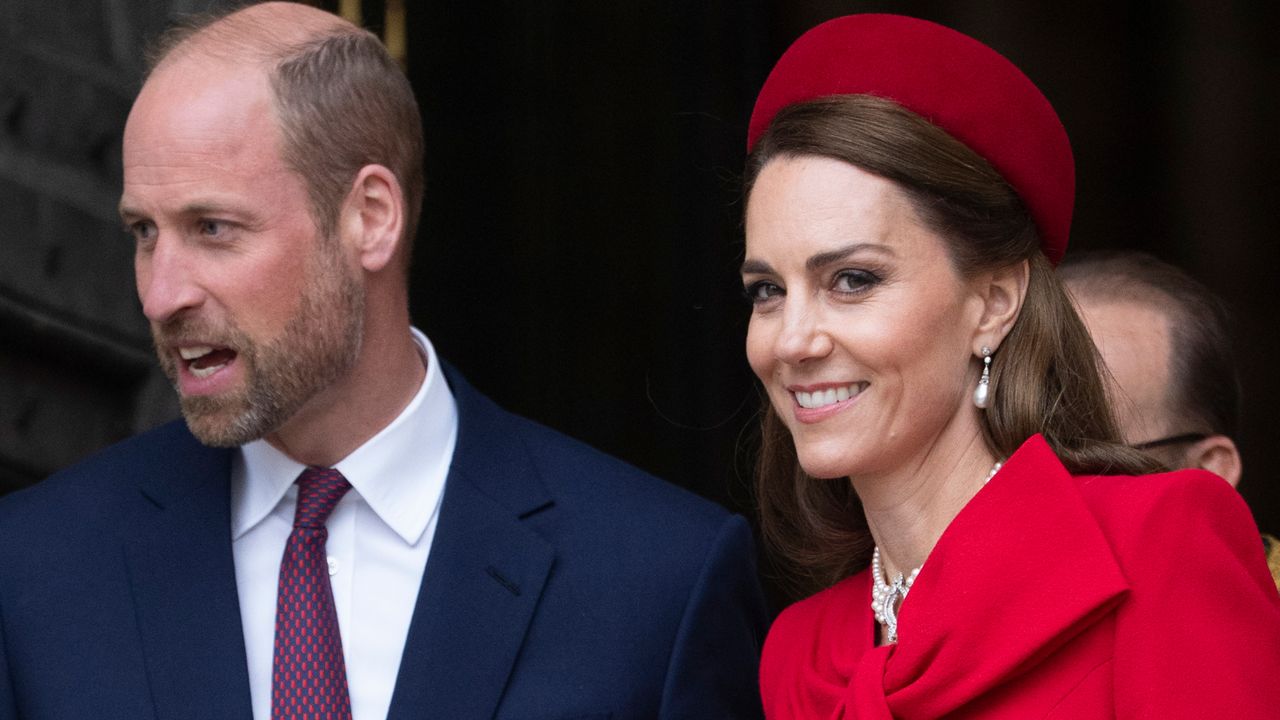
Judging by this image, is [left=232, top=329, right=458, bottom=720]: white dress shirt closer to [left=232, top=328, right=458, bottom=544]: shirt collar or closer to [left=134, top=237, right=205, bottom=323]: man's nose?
[left=232, top=328, right=458, bottom=544]: shirt collar

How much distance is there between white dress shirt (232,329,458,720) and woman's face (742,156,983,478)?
74 centimetres

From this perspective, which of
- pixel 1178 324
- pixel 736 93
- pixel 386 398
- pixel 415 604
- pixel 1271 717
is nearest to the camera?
pixel 1271 717

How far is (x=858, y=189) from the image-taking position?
2383 mm

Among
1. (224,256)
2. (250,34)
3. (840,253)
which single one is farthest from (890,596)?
(250,34)

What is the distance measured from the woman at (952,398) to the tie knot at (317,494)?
0.77 meters

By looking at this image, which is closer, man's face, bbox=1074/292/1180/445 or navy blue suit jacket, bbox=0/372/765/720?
navy blue suit jacket, bbox=0/372/765/720

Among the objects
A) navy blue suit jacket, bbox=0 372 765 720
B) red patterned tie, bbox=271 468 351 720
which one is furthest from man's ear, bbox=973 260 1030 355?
red patterned tie, bbox=271 468 351 720

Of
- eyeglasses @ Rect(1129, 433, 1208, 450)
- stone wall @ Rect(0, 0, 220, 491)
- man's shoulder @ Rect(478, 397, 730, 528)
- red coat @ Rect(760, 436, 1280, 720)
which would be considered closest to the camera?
red coat @ Rect(760, 436, 1280, 720)

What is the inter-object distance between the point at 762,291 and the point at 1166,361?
3.43 feet

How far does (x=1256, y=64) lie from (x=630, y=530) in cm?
250

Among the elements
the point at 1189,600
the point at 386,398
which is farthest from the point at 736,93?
the point at 1189,600

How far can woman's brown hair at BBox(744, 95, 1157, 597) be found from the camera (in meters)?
2.38

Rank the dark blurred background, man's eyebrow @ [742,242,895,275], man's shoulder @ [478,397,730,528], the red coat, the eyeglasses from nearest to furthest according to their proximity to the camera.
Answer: the red coat < man's eyebrow @ [742,242,895,275] < man's shoulder @ [478,397,730,528] < the eyeglasses < the dark blurred background

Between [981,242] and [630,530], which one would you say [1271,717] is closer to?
[981,242]
